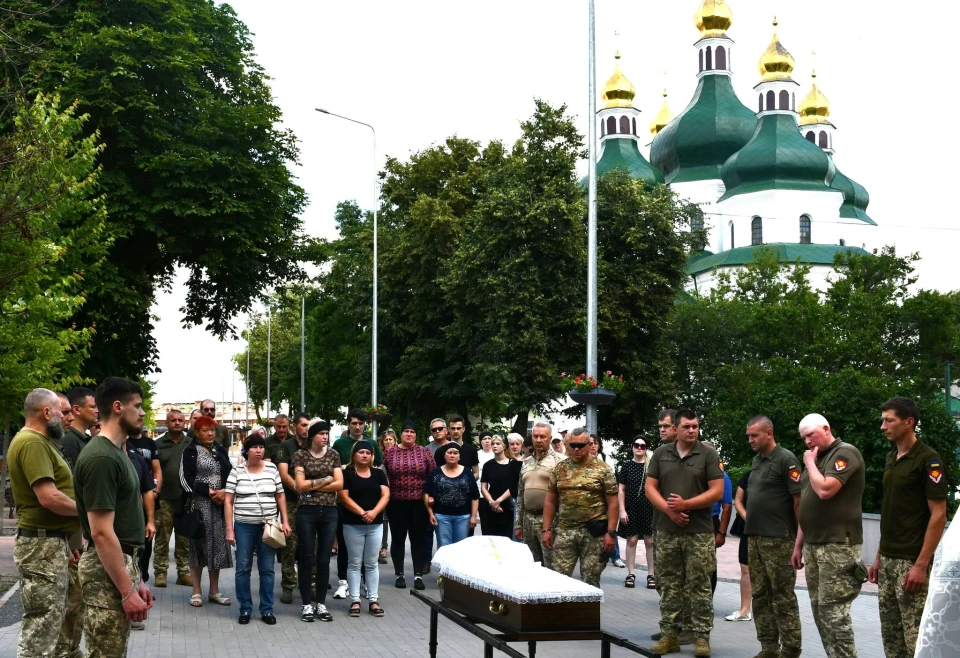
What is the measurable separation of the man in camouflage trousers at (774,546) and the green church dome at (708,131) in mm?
76625

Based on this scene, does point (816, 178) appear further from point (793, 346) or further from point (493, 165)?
point (493, 165)

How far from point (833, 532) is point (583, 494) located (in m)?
2.99

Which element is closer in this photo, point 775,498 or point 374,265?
point 775,498

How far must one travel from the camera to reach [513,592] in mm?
6926

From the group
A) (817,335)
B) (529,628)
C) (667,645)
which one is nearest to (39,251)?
(667,645)

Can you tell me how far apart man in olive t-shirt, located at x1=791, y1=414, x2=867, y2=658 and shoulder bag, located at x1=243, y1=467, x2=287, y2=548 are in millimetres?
5499

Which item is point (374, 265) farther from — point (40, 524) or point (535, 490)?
point (40, 524)

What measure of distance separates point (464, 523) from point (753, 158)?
68170 mm

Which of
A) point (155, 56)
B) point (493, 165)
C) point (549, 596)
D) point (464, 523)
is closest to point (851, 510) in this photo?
point (549, 596)

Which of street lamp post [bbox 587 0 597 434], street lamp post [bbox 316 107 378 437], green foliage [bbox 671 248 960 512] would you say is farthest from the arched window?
street lamp post [bbox 587 0 597 434]

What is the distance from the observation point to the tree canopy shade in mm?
29156

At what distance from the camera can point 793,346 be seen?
5366 cm

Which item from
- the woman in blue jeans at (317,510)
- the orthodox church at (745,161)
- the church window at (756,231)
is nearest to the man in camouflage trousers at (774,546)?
the woman in blue jeans at (317,510)

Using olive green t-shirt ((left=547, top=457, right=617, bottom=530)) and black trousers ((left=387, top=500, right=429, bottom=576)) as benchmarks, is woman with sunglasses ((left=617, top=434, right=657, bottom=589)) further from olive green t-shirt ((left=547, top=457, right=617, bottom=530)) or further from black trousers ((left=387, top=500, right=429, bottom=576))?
olive green t-shirt ((left=547, top=457, right=617, bottom=530))
